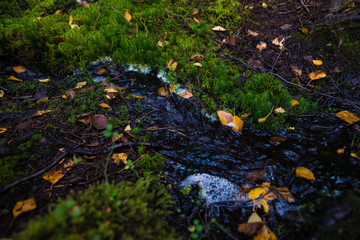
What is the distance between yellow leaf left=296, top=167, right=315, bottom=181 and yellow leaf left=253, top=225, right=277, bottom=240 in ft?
2.42

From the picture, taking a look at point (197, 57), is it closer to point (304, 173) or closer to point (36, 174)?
point (304, 173)

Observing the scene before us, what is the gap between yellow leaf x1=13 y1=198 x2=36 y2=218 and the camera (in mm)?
1495

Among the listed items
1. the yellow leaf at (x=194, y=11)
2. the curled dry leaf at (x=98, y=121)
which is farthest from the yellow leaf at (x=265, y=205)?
the yellow leaf at (x=194, y=11)

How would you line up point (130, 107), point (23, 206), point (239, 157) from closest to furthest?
point (23, 206)
point (239, 157)
point (130, 107)

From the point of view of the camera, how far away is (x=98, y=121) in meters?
2.44

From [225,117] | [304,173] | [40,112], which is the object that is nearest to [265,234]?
[304,173]

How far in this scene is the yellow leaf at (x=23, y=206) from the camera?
1495mm

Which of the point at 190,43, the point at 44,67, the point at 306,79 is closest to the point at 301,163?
the point at 306,79

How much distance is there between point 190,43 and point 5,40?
125 inches

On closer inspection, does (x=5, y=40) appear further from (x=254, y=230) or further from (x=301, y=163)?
(x=301, y=163)

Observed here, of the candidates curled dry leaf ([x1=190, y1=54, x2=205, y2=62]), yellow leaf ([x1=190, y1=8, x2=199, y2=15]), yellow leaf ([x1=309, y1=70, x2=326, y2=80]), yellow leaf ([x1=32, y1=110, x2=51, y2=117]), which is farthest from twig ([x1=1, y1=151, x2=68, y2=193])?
yellow leaf ([x1=309, y1=70, x2=326, y2=80])

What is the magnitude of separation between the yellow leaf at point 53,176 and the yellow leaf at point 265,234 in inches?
78.2

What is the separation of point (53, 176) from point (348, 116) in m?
Result: 3.81

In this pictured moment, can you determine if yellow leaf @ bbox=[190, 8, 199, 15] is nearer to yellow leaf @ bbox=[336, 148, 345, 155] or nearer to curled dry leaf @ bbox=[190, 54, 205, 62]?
curled dry leaf @ bbox=[190, 54, 205, 62]
